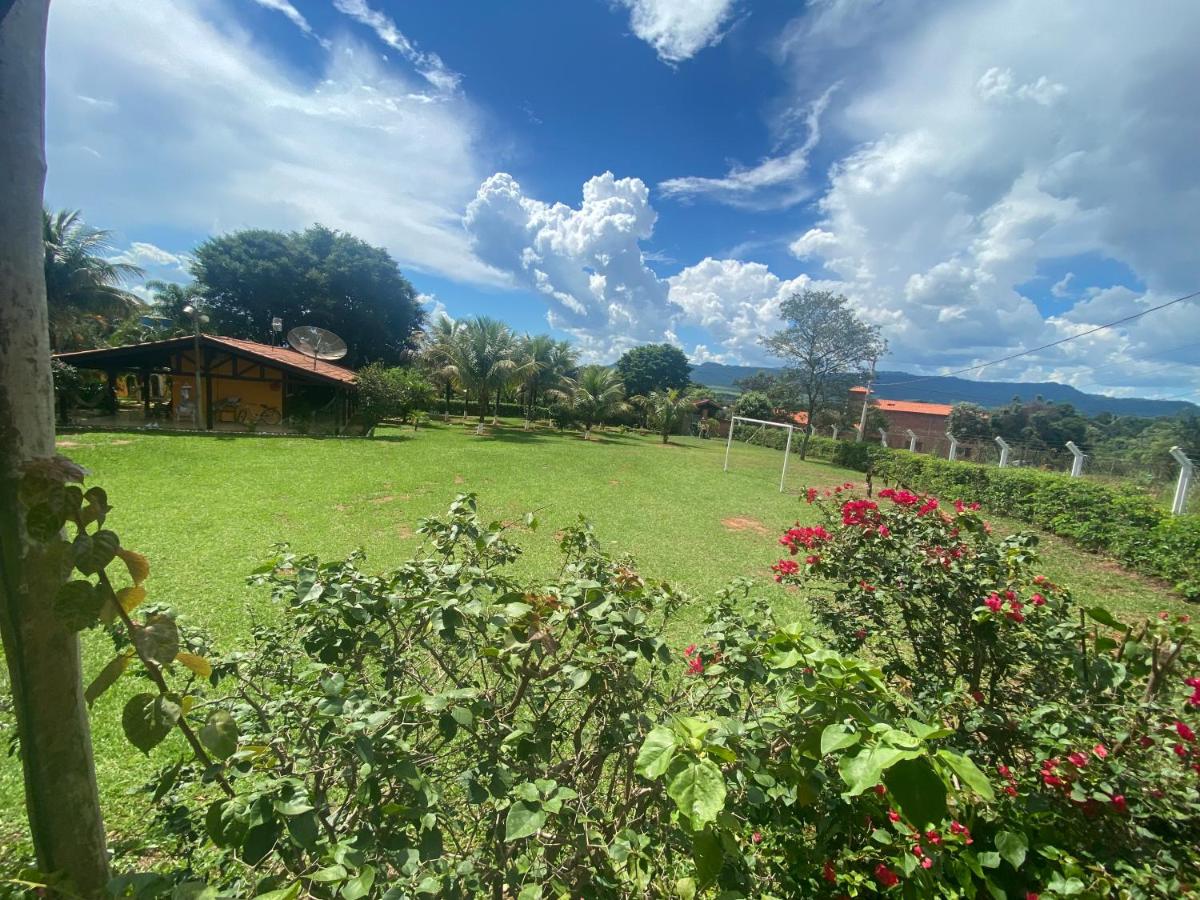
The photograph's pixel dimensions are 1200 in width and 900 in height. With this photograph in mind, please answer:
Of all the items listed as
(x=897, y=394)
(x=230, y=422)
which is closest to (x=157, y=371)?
(x=230, y=422)

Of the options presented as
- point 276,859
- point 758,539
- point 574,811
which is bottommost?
point 758,539

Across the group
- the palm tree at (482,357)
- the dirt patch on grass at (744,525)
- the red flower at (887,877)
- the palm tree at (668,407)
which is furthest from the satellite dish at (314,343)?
the red flower at (887,877)

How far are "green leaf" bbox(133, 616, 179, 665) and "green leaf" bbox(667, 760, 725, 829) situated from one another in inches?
32.7

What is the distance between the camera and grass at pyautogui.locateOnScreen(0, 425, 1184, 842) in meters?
4.13

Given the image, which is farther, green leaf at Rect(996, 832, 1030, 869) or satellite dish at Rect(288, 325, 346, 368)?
satellite dish at Rect(288, 325, 346, 368)

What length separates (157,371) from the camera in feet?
53.8

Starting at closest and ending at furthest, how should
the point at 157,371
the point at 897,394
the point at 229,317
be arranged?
the point at 157,371
the point at 229,317
the point at 897,394

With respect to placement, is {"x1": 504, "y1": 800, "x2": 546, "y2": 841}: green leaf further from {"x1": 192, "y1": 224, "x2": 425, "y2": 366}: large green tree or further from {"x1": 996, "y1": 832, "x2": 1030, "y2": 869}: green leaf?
{"x1": 192, "y1": 224, "x2": 425, "y2": 366}: large green tree

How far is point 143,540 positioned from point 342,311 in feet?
99.5

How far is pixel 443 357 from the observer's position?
27.2 metres

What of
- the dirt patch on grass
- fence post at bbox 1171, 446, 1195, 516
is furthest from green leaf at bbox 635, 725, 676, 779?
fence post at bbox 1171, 446, 1195, 516

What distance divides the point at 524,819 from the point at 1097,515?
1190cm

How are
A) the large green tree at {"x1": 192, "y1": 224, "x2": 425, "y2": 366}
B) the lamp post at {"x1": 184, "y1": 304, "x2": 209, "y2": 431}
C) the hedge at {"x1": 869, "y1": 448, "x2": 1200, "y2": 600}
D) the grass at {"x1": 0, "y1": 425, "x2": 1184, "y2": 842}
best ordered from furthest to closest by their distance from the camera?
the large green tree at {"x1": 192, "y1": 224, "x2": 425, "y2": 366}, the lamp post at {"x1": 184, "y1": 304, "x2": 209, "y2": 431}, the hedge at {"x1": 869, "y1": 448, "x2": 1200, "y2": 600}, the grass at {"x1": 0, "y1": 425, "x2": 1184, "y2": 842}

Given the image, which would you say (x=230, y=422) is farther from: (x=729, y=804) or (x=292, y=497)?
(x=729, y=804)
